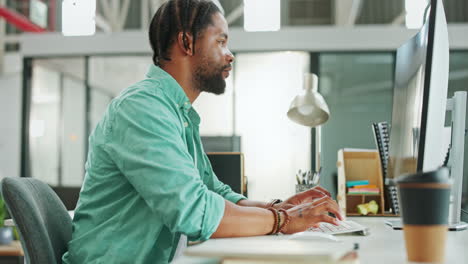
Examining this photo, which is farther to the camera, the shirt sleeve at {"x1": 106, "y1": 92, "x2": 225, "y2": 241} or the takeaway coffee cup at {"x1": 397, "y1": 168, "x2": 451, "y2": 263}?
the shirt sleeve at {"x1": 106, "y1": 92, "x2": 225, "y2": 241}

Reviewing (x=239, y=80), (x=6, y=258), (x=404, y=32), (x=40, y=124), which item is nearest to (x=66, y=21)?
(x=40, y=124)

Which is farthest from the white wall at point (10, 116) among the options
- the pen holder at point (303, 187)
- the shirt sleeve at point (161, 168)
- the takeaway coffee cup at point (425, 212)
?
the takeaway coffee cup at point (425, 212)

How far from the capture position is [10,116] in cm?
1012

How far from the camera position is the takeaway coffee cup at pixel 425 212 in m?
0.75

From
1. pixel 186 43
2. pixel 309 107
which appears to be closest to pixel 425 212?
pixel 186 43

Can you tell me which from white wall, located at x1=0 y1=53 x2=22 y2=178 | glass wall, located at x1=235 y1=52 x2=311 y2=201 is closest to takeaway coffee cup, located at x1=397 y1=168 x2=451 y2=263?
glass wall, located at x1=235 y1=52 x2=311 y2=201

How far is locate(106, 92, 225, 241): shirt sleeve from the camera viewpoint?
3.37 feet

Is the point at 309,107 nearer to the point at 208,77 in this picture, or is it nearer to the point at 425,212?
the point at 208,77

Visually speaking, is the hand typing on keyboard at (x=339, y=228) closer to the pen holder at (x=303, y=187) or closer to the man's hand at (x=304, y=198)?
the man's hand at (x=304, y=198)

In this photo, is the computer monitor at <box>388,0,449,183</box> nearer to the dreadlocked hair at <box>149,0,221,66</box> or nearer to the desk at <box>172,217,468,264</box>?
the desk at <box>172,217,468,264</box>

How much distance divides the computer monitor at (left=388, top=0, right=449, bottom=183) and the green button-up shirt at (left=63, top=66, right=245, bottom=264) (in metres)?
0.52

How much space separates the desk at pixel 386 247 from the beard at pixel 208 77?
0.49m

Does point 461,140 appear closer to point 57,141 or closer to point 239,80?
point 239,80

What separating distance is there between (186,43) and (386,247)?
0.76 meters
